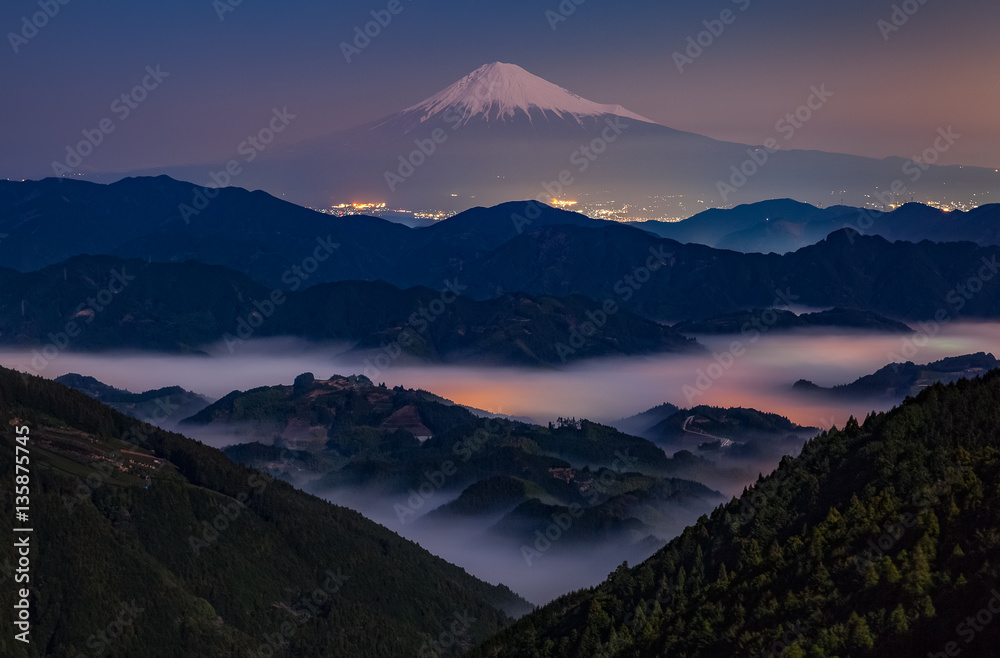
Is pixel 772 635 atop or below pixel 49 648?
below

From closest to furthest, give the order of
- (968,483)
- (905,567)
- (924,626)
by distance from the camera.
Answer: (924,626) < (905,567) < (968,483)

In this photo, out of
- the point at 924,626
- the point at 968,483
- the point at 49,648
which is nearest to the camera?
the point at 924,626

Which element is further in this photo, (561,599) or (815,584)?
(561,599)

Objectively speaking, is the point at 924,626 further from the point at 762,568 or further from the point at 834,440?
the point at 834,440

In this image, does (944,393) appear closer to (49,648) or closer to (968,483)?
(968,483)

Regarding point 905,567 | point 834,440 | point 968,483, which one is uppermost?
point 834,440

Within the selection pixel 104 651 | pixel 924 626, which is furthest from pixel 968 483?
pixel 104 651

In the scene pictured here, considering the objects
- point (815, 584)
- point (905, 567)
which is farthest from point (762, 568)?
point (905, 567)
